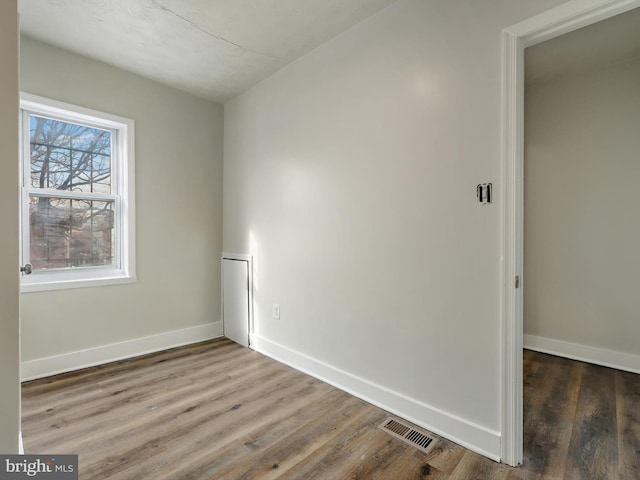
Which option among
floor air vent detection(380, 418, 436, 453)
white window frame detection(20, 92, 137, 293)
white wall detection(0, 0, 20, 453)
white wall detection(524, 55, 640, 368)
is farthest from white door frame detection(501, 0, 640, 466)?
white window frame detection(20, 92, 137, 293)

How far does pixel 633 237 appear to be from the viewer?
2633 millimetres

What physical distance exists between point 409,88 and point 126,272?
2768mm

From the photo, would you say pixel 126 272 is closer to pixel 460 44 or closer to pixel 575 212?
pixel 460 44

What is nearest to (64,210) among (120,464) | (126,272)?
(126,272)

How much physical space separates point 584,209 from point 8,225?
392 cm

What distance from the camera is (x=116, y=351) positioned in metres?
2.79

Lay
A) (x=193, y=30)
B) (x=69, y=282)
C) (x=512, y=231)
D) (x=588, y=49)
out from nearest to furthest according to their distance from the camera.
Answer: (x=512, y=231), (x=193, y=30), (x=588, y=49), (x=69, y=282)

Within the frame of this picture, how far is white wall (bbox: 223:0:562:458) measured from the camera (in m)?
1.65

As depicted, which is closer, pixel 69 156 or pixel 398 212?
pixel 398 212

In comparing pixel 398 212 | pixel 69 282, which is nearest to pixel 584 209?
pixel 398 212

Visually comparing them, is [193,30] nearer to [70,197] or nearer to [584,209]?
[70,197]

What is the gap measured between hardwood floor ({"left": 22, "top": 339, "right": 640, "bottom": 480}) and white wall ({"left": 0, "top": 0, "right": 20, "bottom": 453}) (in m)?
0.52

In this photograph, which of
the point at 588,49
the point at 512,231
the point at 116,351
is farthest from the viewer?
the point at 116,351

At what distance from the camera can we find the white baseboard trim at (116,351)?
2428 millimetres
